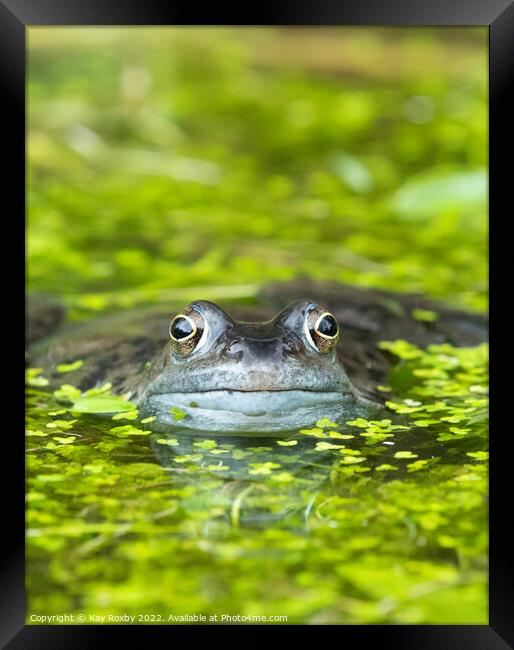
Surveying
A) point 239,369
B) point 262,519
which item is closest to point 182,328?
point 239,369

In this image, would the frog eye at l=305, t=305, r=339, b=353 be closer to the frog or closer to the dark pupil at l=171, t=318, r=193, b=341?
the frog

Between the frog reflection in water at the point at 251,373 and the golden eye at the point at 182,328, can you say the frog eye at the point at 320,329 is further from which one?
the golden eye at the point at 182,328

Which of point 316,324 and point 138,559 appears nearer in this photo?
point 138,559

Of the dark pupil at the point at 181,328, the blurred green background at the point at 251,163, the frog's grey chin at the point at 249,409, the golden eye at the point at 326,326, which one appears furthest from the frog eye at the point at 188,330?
the blurred green background at the point at 251,163

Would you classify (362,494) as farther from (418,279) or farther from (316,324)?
(418,279)
